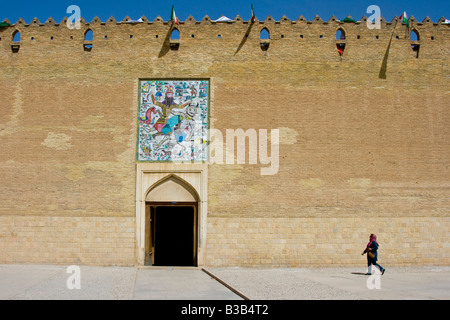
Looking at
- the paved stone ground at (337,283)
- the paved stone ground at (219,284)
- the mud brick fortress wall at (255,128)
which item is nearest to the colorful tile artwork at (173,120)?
the mud brick fortress wall at (255,128)

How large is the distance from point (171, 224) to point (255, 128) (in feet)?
17.8

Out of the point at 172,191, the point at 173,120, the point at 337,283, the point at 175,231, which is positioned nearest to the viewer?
the point at 337,283

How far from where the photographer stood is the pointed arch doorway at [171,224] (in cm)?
1300

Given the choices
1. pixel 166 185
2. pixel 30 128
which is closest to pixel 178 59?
pixel 166 185

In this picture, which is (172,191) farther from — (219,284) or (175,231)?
(219,284)

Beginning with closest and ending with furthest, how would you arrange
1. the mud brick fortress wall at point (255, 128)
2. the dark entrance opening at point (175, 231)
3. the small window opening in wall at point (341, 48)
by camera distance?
the mud brick fortress wall at point (255, 128) < the small window opening in wall at point (341, 48) < the dark entrance opening at point (175, 231)

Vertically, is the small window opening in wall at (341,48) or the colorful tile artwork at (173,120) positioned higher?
the small window opening in wall at (341,48)

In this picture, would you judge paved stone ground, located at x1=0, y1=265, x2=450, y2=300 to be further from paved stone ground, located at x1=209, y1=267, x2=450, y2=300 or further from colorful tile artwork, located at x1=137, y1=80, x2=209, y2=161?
A: colorful tile artwork, located at x1=137, y1=80, x2=209, y2=161

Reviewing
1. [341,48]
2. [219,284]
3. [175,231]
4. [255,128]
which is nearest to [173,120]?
[255,128]

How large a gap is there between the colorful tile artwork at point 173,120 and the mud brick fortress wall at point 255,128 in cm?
29

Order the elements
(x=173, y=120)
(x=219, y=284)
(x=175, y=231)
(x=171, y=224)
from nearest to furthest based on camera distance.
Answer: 1. (x=219, y=284)
2. (x=173, y=120)
3. (x=171, y=224)
4. (x=175, y=231)

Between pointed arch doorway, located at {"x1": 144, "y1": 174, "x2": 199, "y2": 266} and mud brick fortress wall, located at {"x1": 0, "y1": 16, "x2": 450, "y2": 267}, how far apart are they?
56 centimetres

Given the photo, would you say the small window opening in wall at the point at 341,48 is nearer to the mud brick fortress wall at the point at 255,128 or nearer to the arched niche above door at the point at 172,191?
the mud brick fortress wall at the point at 255,128

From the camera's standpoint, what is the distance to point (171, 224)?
16.7 m
